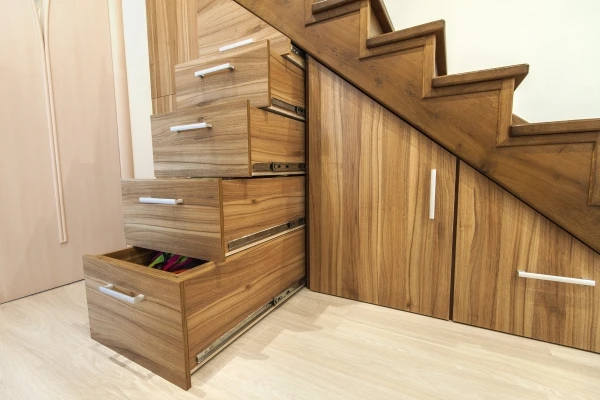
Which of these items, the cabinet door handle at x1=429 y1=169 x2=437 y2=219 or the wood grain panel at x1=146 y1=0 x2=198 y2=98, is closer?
Result: the cabinet door handle at x1=429 y1=169 x2=437 y2=219

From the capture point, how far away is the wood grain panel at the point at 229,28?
987 mm

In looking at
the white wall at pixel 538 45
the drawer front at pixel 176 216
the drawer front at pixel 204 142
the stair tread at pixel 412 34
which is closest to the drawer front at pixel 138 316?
the drawer front at pixel 176 216

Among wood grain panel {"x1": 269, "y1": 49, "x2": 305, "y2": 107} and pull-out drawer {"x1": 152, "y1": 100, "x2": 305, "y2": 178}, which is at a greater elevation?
wood grain panel {"x1": 269, "y1": 49, "x2": 305, "y2": 107}

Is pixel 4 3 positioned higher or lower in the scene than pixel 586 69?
higher

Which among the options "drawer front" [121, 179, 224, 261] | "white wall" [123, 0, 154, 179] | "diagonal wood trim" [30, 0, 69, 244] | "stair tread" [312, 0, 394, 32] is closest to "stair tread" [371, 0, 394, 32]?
"stair tread" [312, 0, 394, 32]

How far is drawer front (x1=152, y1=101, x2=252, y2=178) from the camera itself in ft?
2.52

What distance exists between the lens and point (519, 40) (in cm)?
117

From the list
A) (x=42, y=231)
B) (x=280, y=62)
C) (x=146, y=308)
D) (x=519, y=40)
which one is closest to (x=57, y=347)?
(x=146, y=308)

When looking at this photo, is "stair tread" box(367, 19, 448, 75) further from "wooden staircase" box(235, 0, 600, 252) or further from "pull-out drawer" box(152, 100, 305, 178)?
"pull-out drawer" box(152, 100, 305, 178)

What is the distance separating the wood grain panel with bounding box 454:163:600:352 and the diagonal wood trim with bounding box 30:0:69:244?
1599 millimetres

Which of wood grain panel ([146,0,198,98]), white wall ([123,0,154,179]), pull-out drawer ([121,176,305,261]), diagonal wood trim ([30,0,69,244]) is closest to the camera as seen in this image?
pull-out drawer ([121,176,305,261])

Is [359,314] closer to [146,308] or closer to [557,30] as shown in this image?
[146,308]

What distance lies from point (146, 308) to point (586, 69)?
1763 millimetres

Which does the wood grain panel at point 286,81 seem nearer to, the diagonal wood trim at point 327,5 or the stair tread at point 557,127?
the diagonal wood trim at point 327,5
